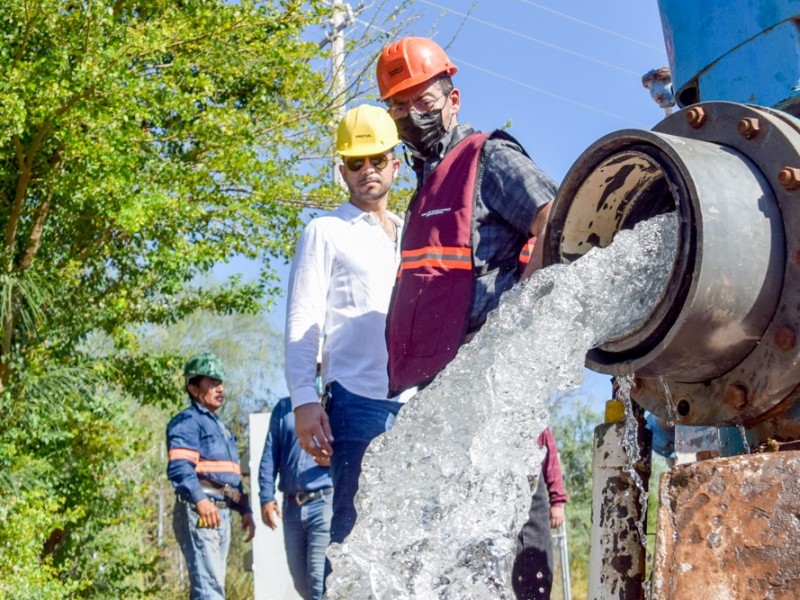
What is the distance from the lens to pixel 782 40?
5.80 feet

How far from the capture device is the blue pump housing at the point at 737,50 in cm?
177

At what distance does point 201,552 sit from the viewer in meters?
6.48

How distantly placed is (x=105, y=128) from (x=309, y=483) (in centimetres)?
329

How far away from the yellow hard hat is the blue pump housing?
5.91ft

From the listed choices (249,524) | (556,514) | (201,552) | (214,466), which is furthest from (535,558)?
(249,524)

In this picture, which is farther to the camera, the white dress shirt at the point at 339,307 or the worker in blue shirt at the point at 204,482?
the worker in blue shirt at the point at 204,482

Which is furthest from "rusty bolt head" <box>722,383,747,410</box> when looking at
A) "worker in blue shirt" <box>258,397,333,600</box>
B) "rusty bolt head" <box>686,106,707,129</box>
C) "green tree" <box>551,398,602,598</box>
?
"green tree" <box>551,398,602,598</box>

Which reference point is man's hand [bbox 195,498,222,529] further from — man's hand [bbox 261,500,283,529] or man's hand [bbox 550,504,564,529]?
man's hand [bbox 550,504,564,529]

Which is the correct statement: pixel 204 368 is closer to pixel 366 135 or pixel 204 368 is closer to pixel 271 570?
pixel 271 570

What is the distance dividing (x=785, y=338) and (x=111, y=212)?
7.14 metres

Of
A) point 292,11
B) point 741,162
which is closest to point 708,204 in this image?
point 741,162

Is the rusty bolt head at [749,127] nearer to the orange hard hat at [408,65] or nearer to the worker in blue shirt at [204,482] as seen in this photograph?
the orange hard hat at [408,65]

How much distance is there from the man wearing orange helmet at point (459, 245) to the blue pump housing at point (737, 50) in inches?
32.8

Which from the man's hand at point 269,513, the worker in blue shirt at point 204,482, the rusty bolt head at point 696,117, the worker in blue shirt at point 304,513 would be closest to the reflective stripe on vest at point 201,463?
the worker in blue shirt at point 204,482
